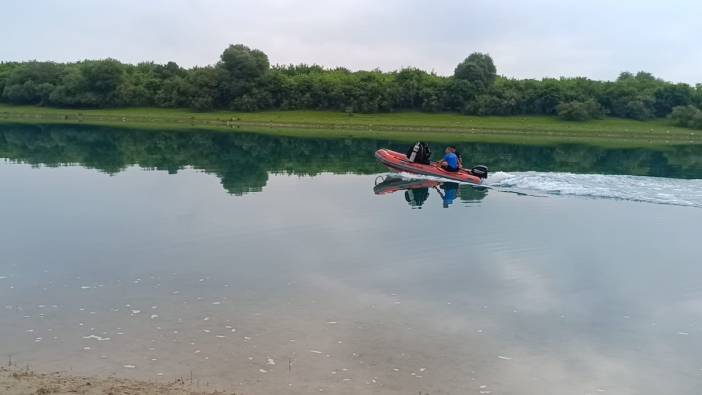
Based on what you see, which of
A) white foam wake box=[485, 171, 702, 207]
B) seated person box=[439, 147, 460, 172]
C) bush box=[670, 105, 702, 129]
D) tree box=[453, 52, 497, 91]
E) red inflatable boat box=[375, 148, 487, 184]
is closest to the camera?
white foam wake box=[485, 171, 702, 207]

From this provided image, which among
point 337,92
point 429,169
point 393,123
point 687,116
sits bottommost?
point 429,169

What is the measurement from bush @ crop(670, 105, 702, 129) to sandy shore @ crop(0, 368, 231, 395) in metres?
71.1

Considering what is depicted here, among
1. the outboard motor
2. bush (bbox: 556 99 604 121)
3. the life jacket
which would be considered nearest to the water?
the outboard motor

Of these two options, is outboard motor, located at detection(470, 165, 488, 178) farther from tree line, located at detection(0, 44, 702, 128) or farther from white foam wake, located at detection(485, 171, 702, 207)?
tree line, located at detection(0, 44, 702, 128)

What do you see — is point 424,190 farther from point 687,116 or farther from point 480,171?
point 687,116

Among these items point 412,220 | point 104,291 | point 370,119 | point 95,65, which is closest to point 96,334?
point 104,291

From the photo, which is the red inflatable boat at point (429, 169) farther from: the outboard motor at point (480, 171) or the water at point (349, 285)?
the water at point (349, 285)

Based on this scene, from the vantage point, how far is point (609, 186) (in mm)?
24828

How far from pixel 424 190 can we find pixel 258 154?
13561 mm

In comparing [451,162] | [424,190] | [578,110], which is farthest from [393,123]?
[424,190]

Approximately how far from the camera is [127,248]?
12.6 meters

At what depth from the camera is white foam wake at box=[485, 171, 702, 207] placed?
22562mm

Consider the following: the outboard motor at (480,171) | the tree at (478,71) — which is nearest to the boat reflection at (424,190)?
the outboard motor at (480,171)

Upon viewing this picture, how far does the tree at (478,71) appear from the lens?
72.4m
